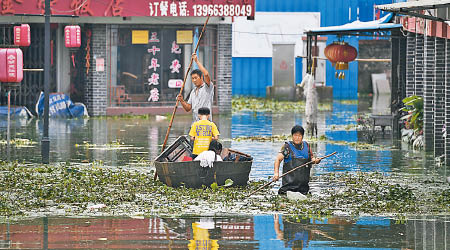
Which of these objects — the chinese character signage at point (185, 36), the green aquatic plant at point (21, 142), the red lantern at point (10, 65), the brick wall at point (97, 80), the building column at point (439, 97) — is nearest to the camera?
the building column at point (439, 97)

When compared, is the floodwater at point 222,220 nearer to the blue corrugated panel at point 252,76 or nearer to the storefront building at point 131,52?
the storefront building at point 131,52

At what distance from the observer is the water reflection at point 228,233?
10.8m

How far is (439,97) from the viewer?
67.9 feet

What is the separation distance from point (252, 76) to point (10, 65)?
27.8m

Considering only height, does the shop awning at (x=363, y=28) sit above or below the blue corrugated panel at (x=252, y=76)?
above

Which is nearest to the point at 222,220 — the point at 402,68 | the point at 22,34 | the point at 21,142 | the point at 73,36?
the point at 21,142

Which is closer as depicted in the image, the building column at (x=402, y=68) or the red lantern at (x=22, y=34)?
the building column at (x=402, y=68)

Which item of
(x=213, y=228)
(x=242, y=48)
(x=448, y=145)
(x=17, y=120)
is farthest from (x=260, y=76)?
(x=213, y=228)

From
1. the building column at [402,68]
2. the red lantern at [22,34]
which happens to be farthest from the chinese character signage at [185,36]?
the building column at [402,68]

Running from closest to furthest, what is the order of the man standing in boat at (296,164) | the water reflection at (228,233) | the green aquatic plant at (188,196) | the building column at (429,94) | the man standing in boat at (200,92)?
the water reflection at (228,233) → the green aquatic plant at (188,196) → the man standing in boat at (296,164) → the man standing in boat at (200,92) → the building column at (429,94)

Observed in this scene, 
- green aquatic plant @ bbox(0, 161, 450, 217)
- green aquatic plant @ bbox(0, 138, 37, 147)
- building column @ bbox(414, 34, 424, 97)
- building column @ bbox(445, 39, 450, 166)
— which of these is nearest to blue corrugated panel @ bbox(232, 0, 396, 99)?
building column @ bbox(414, 34, 424, 97)

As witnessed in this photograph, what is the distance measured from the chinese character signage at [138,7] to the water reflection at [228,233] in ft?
68.5

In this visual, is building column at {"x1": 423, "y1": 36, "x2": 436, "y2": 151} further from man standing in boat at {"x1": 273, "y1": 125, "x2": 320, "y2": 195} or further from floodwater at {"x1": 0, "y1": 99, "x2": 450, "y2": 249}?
man standing in boat at {"x1": 273, "y1": 125, "x2": 320, "y2": 195}

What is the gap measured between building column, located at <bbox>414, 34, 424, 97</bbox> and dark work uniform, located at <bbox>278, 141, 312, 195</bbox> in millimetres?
10375
